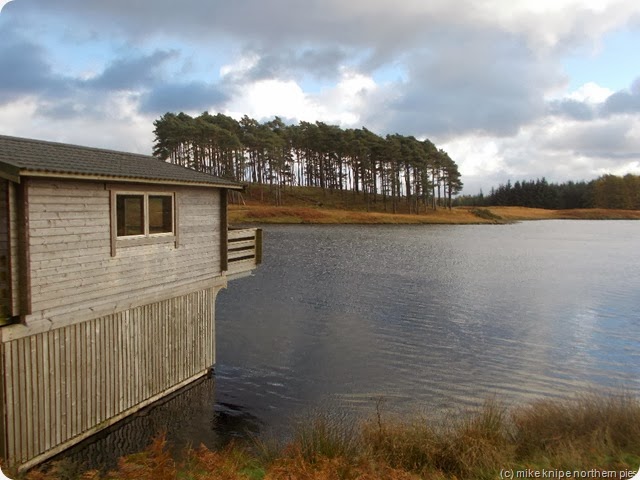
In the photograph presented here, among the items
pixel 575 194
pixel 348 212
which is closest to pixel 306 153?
pixel 348 212

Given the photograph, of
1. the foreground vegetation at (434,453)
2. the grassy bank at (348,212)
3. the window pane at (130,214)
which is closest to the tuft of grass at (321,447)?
the foreground vegetation at (434,453)

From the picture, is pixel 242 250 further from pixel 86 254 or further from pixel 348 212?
pixel 348 212

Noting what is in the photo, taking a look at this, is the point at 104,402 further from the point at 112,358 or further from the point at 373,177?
the point at 373,177

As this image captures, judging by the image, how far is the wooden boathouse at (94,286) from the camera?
9.34m

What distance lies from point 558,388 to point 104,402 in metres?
13.1

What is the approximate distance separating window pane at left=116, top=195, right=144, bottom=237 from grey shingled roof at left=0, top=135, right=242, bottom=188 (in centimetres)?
76

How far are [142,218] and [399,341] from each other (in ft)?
38.0

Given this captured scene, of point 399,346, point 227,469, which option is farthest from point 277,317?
point 227,469

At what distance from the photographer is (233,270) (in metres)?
16.3

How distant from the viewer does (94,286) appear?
11008 millimetres

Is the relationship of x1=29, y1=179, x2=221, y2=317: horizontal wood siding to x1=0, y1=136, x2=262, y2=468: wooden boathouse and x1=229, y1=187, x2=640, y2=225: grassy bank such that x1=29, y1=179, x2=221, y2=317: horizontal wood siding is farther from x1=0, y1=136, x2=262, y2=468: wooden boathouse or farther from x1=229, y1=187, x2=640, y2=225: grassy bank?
x1=229, y1=187, x2=640, y2=225: grassy bank

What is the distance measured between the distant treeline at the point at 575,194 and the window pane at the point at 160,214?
152 meters

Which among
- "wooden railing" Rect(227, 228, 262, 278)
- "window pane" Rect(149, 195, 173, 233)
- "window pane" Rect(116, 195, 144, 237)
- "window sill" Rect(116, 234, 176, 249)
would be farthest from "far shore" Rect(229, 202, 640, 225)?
"window pane" Rect(116, 195, 144, 237)

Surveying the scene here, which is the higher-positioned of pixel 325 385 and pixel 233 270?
pixel 233 270
